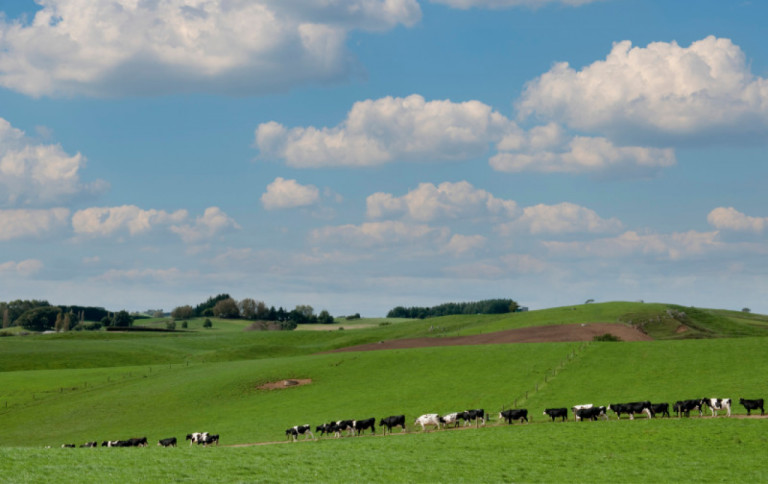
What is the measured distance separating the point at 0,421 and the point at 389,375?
122 ft

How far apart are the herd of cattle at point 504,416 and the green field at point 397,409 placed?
1436mm

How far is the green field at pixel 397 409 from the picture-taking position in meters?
31.5

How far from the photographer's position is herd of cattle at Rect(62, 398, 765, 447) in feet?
154

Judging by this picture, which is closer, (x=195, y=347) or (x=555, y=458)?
(x=555, y=458)

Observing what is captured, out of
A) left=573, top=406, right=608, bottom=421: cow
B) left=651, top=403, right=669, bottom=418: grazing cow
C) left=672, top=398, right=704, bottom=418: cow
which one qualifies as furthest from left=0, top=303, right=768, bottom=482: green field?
left=672, top=398, right=704, bottom=418: cow

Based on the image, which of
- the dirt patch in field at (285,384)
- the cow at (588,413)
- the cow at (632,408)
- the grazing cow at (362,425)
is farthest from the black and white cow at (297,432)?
the dirt patch in field at (285,384)

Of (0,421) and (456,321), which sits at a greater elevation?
(456,321)

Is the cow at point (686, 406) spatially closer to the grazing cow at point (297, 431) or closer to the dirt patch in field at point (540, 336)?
the grazing cow at point (297, 431)

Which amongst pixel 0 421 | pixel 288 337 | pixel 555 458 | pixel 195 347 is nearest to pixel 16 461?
pixel 555 458

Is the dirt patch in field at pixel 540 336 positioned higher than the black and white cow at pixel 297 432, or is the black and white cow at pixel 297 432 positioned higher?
the dirt patch in field at pixel 540 336

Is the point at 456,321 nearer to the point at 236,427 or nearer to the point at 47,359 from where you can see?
the point at 47,359

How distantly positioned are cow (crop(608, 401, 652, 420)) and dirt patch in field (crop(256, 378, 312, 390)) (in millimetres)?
34906

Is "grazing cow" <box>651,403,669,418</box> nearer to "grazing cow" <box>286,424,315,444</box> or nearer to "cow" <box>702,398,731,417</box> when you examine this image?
"cow" <box>702,398,731,417</box>

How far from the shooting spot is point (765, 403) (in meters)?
49.4
